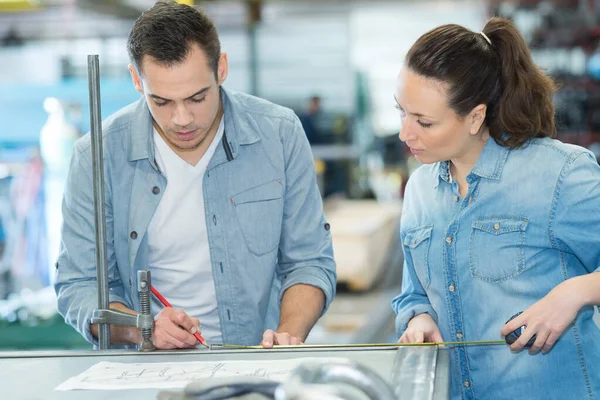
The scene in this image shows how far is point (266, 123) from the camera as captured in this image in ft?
7.99

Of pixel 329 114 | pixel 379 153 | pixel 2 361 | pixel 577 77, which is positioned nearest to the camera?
pixel 2 361

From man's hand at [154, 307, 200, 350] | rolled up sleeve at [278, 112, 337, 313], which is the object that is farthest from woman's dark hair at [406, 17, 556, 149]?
man's hand at [154, 307, 200, 350]

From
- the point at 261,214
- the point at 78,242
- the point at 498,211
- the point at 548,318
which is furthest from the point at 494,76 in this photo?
the point at 78,242

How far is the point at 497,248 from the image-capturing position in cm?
198

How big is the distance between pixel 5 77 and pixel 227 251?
9927 millimetres

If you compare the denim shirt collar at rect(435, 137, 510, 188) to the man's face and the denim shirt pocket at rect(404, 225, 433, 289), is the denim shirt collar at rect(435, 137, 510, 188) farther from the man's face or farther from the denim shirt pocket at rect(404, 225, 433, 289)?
the man's face

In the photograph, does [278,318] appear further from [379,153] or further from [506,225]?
[379,153]

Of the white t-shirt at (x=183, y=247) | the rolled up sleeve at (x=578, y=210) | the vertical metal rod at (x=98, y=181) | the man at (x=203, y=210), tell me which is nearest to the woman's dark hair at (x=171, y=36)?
the man at (x=203, y=210)

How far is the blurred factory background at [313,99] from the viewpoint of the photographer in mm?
6781

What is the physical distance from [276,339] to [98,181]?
0.59 metres

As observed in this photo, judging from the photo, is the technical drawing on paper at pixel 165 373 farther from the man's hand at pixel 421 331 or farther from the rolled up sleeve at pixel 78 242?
the rolled up sleeve at pixel 78 242

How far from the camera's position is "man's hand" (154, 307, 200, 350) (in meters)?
A: 1.91

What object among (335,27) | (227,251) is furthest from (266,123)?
(335,27)

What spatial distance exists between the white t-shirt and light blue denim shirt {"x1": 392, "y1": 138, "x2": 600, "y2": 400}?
65 cm
